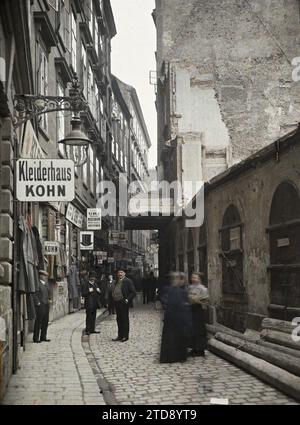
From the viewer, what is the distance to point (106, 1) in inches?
1400

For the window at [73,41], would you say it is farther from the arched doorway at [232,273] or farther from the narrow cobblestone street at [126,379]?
the narrow cobblestone street at [126,379]

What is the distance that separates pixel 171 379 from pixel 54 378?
67.2 inches

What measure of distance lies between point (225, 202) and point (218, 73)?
1694 centimetres

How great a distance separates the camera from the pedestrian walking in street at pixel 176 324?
A: 413 inches

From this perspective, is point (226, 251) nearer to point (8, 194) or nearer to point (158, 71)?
point (8, 194)

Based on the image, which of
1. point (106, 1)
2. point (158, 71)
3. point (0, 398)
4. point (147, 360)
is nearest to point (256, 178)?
point (147, 360)

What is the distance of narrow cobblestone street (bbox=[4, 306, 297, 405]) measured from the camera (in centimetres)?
723

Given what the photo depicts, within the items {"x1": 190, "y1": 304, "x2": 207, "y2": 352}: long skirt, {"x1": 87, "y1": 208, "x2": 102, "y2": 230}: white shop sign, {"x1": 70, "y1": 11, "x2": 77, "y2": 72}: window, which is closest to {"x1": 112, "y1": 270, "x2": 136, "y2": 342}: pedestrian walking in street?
{"x1": 190, "y1": 304, "x2": 207, "y2": 352}: long skirt

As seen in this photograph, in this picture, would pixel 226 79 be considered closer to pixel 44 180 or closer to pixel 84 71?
pixel 84 71

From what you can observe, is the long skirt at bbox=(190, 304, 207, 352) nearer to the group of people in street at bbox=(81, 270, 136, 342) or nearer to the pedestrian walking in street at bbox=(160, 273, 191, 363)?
the pedestrian walking in street at bbox=(160, 273, 191, 363)

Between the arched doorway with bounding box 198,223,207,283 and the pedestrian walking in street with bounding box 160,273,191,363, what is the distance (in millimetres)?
7756

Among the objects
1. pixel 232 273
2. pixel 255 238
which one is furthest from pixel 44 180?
pixel 232 273

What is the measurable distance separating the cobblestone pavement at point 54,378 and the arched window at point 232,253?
4550 mm

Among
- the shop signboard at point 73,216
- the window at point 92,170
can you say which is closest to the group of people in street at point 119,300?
the shop signboard at point 73,216
